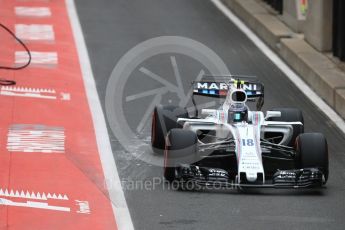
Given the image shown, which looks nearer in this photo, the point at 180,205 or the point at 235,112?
the point at 180,205

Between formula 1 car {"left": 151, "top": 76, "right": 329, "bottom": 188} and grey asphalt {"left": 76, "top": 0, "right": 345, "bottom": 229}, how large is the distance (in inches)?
9.8

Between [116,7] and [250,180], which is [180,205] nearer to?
[250,180]

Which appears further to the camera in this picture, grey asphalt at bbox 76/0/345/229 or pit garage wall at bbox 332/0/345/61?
pit garage wall at bbox 332/0/345/61

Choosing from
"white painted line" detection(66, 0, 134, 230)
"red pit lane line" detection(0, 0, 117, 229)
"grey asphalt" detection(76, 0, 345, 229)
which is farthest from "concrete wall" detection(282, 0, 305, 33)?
"red pit lane line" detection(0, 0, 117, 229)

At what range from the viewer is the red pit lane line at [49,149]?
1254 cm

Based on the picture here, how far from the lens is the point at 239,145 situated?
13.4 meters

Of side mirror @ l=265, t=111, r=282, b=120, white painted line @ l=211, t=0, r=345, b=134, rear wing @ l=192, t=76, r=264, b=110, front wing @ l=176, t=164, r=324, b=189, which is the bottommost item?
white painted line @ l=211, t=0, r=345, b=134

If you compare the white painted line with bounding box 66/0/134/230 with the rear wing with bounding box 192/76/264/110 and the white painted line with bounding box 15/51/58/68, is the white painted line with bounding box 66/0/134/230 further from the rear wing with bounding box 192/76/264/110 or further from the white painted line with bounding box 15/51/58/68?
the rear wing with bounding box 192/76/264/110

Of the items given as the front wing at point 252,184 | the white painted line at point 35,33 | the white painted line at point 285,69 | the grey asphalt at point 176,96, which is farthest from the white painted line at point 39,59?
the front wing at point 252,184

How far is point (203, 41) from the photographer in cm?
2305

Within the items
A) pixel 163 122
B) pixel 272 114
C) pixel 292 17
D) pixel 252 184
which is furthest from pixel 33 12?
pixel 252 184

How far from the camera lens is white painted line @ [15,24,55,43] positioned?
22953mm

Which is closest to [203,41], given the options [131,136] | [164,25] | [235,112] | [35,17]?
[164,25]

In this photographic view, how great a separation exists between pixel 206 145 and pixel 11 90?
561 cm
